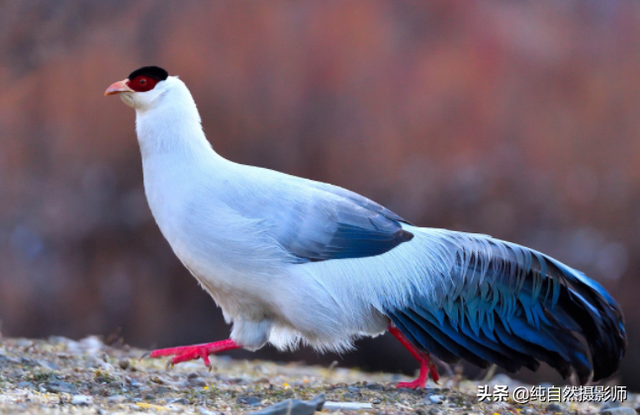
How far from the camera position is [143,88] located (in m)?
4.19

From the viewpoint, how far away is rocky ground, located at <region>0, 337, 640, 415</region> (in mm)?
3182

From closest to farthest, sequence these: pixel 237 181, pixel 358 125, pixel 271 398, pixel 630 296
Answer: pixel 271 398
pixel 237 181
pixel 630 296
pixel 358 125

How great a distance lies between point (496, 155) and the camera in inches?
352

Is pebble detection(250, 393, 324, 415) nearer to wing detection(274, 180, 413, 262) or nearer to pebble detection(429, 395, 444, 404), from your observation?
pebble detection(429, 395, 444, 404)

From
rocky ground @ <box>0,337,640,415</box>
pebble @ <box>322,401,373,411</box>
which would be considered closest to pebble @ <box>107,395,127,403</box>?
rocky ground @ <box>0,337,640,415</box>

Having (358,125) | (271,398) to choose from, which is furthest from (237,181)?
(358,125)

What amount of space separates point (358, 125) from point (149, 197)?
17.2 feet

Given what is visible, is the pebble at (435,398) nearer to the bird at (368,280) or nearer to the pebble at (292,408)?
the bird at (368,280)

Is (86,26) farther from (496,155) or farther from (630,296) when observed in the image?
(630,296)

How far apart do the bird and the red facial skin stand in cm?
48

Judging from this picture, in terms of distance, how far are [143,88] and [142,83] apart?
29mm

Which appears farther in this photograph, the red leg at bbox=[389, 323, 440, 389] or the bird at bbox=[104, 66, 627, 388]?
the red leg at bbox=[389, 323, 440, 389]

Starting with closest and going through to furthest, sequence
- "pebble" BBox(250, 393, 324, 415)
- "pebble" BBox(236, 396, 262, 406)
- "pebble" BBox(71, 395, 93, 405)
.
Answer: "pebble" BBox(250, 393, 324, 415) < "pebble" BBox(71, 395, 93, 405) < "pebble" BBox(236, 396, 262, 406)

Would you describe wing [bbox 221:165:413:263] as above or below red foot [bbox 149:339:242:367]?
above
